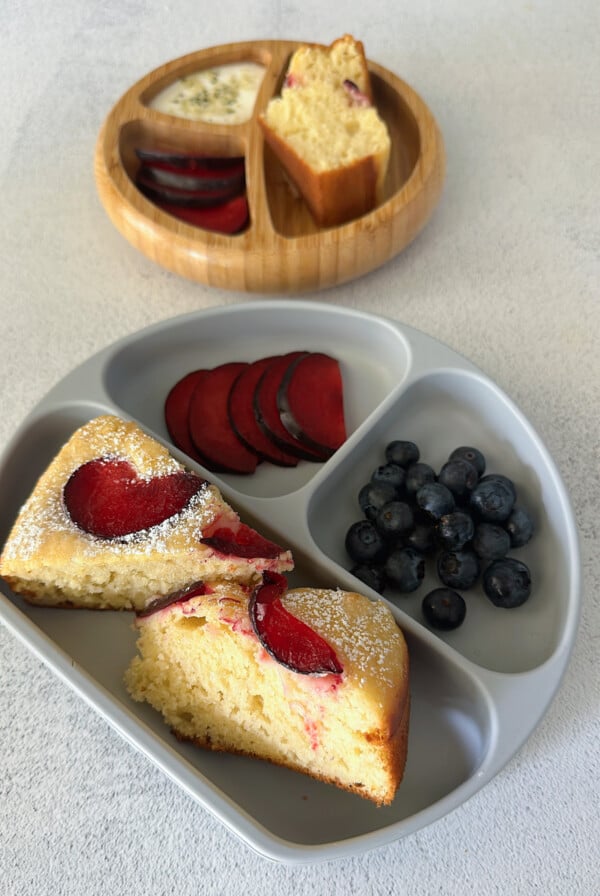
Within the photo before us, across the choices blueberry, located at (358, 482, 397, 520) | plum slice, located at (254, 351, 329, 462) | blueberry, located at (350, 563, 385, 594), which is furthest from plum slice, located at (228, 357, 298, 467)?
blueberry, located at (350, 563, 385, 594)

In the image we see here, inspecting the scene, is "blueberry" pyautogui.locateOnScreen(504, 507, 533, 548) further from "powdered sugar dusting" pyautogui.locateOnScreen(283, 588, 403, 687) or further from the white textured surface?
"powdered sugar dusting" pyautogui.locateOnScreen(283, 588, 403, 687)

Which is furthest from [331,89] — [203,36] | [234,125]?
[203,36]

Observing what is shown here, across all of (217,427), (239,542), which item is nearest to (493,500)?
(239,542)

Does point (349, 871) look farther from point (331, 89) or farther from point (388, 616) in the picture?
point (331, 89)

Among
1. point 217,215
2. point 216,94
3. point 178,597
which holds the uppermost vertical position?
point 216,94

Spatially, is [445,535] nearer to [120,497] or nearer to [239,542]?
[239,542]

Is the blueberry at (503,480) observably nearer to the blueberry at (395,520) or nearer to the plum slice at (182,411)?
the blueberry at (395,520)
